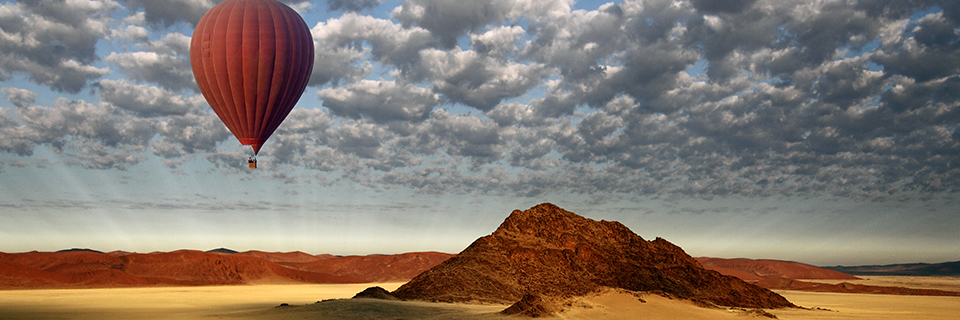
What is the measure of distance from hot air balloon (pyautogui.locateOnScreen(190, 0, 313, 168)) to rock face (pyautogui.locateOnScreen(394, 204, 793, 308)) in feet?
46.0

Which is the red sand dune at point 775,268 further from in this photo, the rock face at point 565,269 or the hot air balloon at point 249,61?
the hot air balloon at point 249,61

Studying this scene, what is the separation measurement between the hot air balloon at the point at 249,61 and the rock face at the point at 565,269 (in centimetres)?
1402

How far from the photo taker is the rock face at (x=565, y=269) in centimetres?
3550

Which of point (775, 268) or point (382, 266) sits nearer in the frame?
point (382, 266)

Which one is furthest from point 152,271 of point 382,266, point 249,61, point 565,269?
point 565,269

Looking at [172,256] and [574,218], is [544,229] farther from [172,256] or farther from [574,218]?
[172,256]

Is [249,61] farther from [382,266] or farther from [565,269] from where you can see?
[382,266]

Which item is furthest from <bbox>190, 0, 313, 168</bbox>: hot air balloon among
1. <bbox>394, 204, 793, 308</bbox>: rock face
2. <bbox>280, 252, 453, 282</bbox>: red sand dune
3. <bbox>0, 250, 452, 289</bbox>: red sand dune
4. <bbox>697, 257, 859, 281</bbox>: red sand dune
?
<bbox>697, 257, 859, 281</bbox>: red sand dune

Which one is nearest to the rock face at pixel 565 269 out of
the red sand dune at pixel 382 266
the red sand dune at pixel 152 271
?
the red sand dune at pixel 152 271

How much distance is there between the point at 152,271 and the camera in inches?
3578

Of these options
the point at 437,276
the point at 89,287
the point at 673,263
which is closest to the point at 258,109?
the point at 437,276

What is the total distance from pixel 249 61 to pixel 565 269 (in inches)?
896

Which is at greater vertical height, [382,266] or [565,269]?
[382,266]

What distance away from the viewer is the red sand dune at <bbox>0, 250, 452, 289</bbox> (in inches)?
2901
